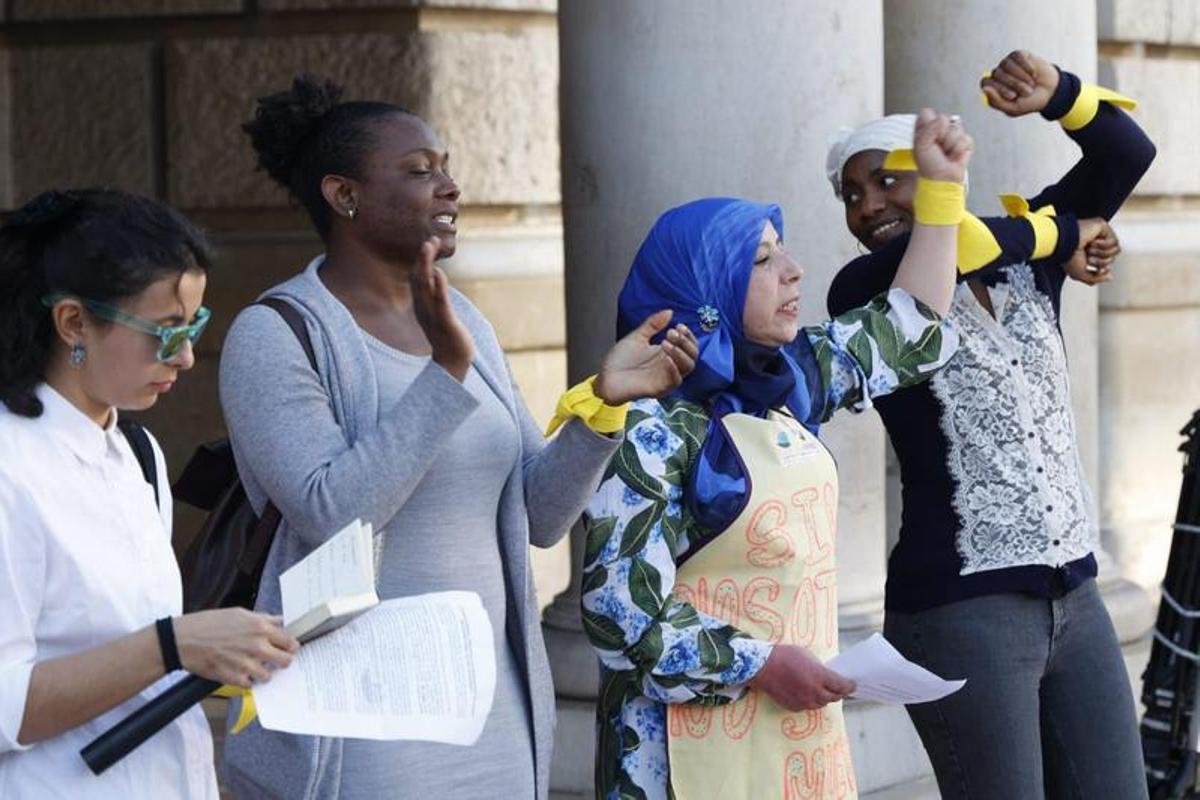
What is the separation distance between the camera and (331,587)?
2.61m

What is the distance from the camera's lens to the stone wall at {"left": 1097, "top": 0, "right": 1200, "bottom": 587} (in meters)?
8.45

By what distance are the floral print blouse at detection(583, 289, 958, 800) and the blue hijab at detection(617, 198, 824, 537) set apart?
5 centimetres

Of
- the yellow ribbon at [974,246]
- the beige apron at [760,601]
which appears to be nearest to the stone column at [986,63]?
the yellow ribbon at [974,246]

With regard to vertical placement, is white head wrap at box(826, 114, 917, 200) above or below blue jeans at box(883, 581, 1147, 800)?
above

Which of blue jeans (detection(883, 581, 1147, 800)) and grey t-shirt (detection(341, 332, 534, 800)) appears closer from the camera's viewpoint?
grey t-shirt (detection(341, 332, 534, 800))

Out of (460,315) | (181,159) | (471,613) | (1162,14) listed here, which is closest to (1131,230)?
(1162,14)

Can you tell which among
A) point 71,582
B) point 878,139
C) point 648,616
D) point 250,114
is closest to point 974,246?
point 878,139

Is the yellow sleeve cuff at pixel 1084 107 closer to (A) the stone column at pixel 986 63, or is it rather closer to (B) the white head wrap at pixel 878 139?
(B) the white head wrap at pixel 878 139

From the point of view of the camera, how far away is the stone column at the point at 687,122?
5348mm

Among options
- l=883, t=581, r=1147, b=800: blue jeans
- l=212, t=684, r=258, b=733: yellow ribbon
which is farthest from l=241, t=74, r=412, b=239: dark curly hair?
l=883, t=581, r=1147, b=800: blue jeans

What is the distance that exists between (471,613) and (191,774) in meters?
0.39

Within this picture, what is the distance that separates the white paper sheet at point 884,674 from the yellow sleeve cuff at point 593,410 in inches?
18.4

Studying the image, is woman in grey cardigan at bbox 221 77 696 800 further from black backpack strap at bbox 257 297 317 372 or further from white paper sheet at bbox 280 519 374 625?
white paper sheet at bbox 280 519 374 625

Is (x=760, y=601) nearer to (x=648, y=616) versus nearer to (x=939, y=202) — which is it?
(x=648, y=616)
